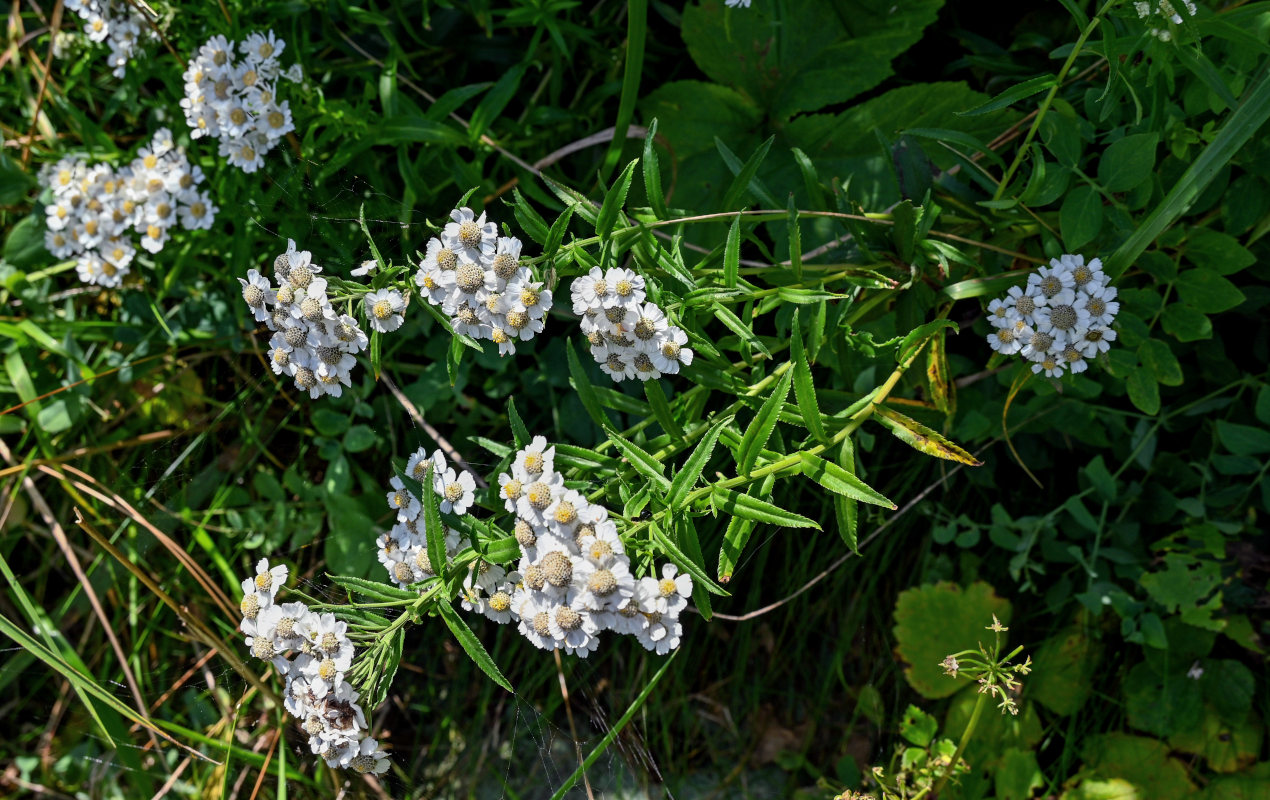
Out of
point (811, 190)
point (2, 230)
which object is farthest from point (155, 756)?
point (811, 190)

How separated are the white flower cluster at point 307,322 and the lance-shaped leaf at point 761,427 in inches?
29.6

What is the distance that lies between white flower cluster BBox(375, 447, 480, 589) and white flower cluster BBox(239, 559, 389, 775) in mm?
170

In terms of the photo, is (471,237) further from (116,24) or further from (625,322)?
(116,24)

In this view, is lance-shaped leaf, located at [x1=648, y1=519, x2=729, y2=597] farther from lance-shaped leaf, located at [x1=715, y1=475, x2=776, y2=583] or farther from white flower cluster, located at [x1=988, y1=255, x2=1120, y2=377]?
white flower cluster, located at [x1=988, y1=255, x2=1120, y2=377]

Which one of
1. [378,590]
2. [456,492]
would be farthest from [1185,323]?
[378,590]

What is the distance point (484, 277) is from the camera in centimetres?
173

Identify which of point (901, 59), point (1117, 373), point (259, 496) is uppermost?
point (901, 59)

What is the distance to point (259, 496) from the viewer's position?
3.28 m

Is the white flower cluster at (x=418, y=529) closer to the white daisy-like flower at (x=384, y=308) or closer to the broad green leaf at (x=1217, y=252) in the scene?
the white daisy-like flower at (x=384, y=308)

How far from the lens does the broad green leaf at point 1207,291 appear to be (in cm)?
201

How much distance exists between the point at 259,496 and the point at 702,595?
2.13m

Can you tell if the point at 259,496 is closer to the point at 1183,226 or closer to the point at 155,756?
the point at 155,756

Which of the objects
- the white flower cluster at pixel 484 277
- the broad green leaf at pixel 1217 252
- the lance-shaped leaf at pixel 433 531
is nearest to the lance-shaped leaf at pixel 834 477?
the white flower cluster at pixel 484 277

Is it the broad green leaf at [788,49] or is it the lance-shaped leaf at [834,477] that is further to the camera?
the broad green leaf at [788,49]
